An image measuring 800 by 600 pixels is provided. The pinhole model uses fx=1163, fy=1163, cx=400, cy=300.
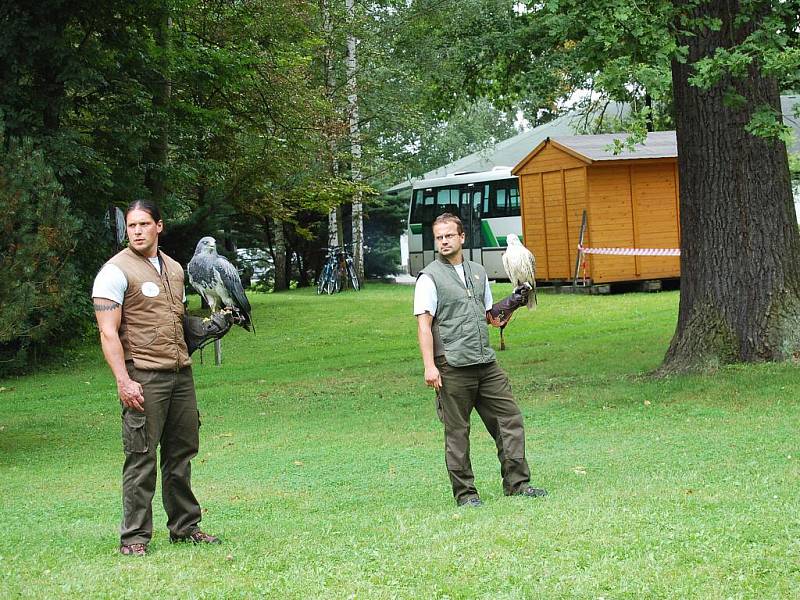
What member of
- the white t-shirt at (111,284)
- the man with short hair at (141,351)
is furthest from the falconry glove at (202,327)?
the white t-shirt at (111,284)

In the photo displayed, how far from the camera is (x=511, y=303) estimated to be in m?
7.32

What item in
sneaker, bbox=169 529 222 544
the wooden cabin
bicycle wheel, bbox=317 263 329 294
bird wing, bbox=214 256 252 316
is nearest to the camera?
sneaker, bbox=169 529 222 544

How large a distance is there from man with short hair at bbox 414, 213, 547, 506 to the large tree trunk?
21.6 ft

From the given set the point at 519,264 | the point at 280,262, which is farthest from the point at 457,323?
the point at 280,262

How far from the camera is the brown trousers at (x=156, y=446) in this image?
6.20 meters

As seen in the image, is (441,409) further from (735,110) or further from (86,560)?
(735,110)

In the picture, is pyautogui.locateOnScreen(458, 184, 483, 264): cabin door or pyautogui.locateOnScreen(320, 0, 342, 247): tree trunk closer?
pyautogui.locateOnScreen(320, 0, 342, 247): tree trunk

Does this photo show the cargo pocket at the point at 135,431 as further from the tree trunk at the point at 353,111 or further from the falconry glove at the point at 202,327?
the tree trunk at the point at 353,111

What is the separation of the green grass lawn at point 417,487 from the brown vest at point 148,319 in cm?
104

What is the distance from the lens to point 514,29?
17.2 metres

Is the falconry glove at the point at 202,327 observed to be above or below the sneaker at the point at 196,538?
above

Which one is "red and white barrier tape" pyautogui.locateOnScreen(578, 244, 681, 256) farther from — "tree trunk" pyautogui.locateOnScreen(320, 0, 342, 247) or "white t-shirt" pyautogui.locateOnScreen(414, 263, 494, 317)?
"white t-shirt" pyautogui.locateOnScreen(414, 263, 494, 317)

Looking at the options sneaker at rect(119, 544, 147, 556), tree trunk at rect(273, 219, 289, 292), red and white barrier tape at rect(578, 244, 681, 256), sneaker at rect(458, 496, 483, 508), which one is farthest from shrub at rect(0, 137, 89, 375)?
tree trunk at rect(273, 219, 289, 292)

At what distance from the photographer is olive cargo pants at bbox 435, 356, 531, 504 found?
23.9ft
